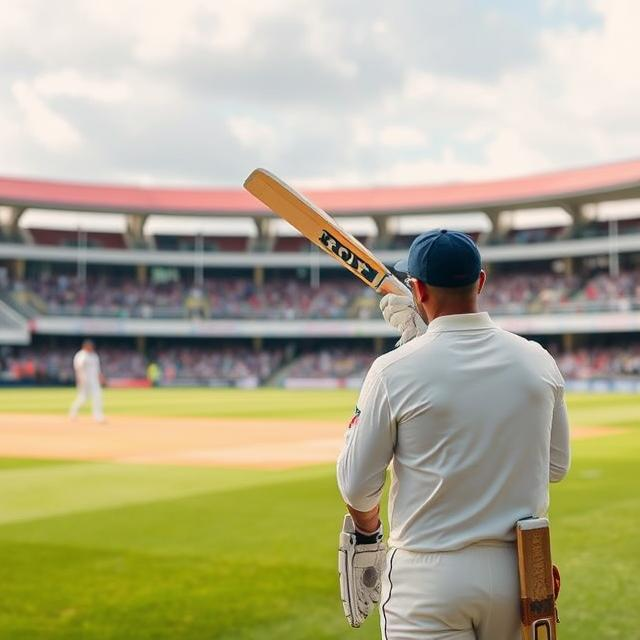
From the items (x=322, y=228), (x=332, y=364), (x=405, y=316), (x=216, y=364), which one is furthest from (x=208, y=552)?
(x=216, y=364)

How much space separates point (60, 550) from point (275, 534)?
187 centimetres

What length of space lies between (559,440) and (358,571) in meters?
0.76

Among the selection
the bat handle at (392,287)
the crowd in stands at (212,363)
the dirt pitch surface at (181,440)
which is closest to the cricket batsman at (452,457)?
the bat handle at (392,287)

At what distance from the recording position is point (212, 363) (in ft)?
199

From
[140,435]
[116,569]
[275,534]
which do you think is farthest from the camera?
[140,435]

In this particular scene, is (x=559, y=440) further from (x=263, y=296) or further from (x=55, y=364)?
(x=263, y=296)

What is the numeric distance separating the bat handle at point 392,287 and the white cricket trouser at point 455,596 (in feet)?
3.19

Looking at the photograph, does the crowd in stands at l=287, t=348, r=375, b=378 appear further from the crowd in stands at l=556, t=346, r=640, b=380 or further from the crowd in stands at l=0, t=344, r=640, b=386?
the crowd in stands at l=556, t=346, r=640, b=380

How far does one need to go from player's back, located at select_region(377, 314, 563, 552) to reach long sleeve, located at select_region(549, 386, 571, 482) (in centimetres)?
18

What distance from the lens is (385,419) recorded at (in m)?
2.71

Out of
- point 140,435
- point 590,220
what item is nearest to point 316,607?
point 140,435

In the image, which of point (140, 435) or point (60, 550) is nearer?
point (60, 550)

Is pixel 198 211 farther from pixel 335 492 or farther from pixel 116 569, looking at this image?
pixel 116 569

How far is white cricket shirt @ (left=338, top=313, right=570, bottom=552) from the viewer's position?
2.71m
